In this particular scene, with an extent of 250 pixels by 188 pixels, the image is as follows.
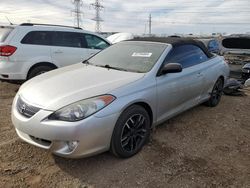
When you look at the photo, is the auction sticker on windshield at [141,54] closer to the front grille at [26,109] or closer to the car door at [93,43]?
the front grille at [26,109]

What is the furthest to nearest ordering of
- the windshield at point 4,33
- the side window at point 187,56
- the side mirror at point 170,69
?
the windshield at point 4,33, the side window at point 187,56, the side mirror at point 170,69

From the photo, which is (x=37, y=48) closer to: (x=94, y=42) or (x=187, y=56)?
(x=94, y=42)

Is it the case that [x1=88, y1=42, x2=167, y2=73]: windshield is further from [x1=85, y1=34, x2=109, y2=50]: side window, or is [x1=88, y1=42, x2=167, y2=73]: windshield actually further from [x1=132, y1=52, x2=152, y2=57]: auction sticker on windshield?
[x1=85, y1=34, x2=109, y2=50]: side window

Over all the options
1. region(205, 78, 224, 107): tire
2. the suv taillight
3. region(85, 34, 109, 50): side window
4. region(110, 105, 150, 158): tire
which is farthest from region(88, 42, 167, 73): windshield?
region(85, 34, 109, 50): side window

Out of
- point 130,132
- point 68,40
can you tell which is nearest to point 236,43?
point 68,40

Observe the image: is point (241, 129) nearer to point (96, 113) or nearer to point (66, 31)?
point (96, 113)

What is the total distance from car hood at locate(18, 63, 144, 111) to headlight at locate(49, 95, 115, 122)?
0.06 metres

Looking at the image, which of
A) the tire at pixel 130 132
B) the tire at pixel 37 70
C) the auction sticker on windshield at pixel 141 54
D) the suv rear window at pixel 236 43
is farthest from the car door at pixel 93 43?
the tire at pixel 130 132

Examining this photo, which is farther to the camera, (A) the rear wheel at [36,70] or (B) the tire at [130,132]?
(A) the rear wheel at [36,70]

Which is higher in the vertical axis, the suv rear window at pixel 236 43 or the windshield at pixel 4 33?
the windshield at pixel 4 33

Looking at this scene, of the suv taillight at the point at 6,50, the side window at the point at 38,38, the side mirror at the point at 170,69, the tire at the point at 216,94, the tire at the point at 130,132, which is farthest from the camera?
the side window at the point at 38,38

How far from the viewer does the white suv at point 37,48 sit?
6.12 m

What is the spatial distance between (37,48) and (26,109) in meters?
3.78

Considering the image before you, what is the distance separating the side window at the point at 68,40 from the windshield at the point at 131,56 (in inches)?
104
